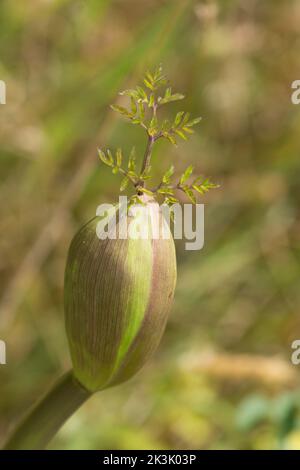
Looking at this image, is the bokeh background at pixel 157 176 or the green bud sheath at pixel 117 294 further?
the bokeh background at pixel 157 176

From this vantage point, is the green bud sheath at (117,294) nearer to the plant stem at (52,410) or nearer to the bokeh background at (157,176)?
the plant stem at (52,410)

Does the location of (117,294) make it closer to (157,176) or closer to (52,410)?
(52,410)

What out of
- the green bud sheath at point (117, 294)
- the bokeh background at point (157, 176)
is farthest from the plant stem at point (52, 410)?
the bokeh background at point (157, 176)

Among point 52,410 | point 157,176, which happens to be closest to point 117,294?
point 52,410

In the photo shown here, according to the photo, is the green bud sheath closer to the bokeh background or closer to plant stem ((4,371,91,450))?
plant stem ((4,371,91,450))

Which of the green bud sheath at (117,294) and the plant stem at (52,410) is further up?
the green bud sheath at (117,294)

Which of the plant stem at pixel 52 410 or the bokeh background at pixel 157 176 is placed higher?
the bokeh background at pixel 157 176

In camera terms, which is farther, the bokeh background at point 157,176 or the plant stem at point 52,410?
the bokeh background at point 157,176
